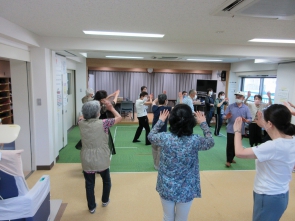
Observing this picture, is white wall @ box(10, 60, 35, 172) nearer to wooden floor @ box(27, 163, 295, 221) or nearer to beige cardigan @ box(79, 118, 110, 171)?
wooden floor @ box(27, 163, 295, 221)

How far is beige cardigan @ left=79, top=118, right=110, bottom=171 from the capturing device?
2.24 metres

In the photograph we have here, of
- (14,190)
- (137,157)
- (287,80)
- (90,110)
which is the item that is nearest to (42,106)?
(90,110)

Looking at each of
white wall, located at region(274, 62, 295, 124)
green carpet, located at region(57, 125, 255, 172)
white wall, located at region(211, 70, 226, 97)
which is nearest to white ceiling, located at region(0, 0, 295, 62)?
white wall, located at region(274, 62, 295, 124)

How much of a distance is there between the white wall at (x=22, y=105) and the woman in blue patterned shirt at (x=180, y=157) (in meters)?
2.82

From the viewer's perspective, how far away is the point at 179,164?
1.52 meters

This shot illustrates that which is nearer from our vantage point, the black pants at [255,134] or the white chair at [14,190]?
the white chair at [14,190]

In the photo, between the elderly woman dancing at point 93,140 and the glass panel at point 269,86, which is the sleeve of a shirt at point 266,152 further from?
the glass panel at point 269,86

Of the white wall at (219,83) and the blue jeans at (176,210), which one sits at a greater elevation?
the white wall at (219,83)

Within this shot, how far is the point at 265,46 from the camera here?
13.0 feet

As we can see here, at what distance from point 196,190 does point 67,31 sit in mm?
2828

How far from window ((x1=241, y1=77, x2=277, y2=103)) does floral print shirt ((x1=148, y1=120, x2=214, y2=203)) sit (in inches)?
226

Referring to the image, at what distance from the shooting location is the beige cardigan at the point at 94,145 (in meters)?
2.24

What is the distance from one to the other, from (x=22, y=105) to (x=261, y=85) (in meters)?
6.86

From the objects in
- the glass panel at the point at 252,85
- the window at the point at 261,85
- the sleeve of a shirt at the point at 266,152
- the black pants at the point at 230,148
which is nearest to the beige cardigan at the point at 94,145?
the sleeve of a shirt at the point at 266,152
